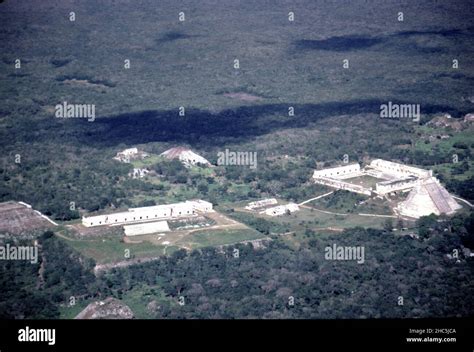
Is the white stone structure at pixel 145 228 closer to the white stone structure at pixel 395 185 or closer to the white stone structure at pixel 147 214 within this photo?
the white stone structure at pixel 147 214

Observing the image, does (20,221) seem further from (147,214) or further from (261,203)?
(261,203)

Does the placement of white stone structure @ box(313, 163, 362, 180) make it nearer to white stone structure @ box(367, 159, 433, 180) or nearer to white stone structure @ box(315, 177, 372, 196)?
white stone structure @ box(315, 177, 372, 196)

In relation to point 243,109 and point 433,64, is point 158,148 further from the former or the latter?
point 433,64

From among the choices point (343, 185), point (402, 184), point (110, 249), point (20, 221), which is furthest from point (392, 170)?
point (20, 221)

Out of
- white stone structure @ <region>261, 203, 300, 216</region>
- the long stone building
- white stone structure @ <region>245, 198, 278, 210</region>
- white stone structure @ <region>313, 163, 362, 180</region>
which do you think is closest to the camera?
the long stone building

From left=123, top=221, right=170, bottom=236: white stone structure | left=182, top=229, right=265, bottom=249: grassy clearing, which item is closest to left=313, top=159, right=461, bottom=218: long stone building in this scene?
left=182, top=229, right=265, bottom=249: grassy clearing

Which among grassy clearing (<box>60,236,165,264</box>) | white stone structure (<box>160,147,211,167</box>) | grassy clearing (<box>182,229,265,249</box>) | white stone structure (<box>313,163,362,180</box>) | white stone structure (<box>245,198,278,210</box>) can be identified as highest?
white stone structure (<box>160,147,211,167</box>)

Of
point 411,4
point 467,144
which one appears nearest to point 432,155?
point 467,144
